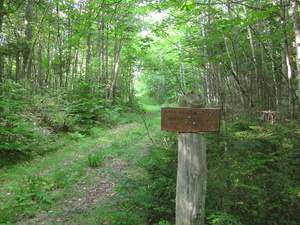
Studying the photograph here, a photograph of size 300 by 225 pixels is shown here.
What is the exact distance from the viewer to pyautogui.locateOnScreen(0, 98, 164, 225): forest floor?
3322 mm

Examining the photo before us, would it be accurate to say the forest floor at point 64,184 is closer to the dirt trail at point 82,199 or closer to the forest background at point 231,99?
the dirt trail at point 82,199

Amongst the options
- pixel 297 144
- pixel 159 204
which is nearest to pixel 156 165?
pixel 159 204

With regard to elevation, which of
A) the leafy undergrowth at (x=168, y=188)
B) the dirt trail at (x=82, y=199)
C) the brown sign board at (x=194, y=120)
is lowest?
the dirt trail at (x=82, y=199)

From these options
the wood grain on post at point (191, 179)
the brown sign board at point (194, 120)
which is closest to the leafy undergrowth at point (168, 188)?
the wood grain on post at point (191, 179)

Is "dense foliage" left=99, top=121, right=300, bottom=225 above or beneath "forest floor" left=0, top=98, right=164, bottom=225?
above

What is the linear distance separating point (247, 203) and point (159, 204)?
1374 millimetres

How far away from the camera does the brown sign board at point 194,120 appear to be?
6.92ft

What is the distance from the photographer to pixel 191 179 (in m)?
2.07

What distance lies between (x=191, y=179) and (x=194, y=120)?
2.12ft

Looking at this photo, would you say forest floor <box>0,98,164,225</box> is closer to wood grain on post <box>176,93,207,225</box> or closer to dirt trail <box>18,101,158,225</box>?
dirt trail <box>18,101,158,225</box>

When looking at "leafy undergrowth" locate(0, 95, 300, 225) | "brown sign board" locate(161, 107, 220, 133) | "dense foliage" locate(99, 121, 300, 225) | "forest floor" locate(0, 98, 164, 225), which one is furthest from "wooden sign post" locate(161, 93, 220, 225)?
"forest floor" locate(0, 98, 164, 225)

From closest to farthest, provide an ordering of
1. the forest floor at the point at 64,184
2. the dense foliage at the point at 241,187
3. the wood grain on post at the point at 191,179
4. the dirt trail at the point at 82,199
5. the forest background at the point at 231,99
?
1. the wood grain on post at the point at 191,179
2. the dense foliage at the point at 241,187
3. the forest background at the point at 231,99
4. the dirt trail at the point at 82,199
5. the forest floor at the point at 64,184

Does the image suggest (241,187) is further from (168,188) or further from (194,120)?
(194,120)

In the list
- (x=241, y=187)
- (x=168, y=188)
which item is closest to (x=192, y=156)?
(x=168, y=188)
